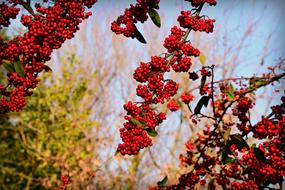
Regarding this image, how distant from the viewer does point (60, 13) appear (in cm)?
189

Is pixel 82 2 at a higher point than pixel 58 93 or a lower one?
lower

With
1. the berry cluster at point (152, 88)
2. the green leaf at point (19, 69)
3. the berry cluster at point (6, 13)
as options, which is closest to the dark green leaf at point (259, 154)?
the berry cluster at point (152, 88)

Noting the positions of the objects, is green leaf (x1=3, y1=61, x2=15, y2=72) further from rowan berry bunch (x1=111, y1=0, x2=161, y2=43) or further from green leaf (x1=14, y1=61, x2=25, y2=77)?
rowan berry bunch (x1=111, y1=0, x2=161, y2=43)

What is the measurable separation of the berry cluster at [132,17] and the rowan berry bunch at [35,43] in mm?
156

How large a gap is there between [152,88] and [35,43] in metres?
0.53

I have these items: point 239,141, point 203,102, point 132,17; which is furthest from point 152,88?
point 203,102

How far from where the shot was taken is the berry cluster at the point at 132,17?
1999mm

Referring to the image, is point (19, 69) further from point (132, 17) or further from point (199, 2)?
point (199, 2)

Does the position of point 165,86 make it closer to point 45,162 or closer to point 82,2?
point 82,2

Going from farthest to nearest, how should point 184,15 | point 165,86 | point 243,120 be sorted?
point 243,120
point 184,15
point 165,86

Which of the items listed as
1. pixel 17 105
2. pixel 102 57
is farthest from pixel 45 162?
pixel 17 105

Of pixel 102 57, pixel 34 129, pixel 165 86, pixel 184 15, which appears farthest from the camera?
pixel 102 57

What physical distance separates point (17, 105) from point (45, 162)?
785 cm

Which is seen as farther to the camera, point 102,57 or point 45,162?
point 102,57
